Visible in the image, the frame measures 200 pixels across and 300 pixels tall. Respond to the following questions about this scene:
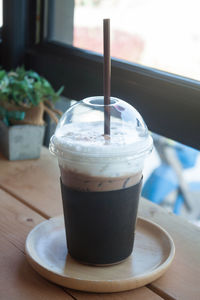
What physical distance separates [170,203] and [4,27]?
1.71 m

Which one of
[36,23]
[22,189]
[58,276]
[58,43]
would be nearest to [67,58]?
[58,43]

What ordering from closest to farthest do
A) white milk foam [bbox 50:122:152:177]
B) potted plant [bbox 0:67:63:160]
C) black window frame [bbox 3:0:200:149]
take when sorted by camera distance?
white milk foam [bbox 50:122:152:177], black window frame [bbox 3:0:200:149], potted plant [bbox 0:67:63:160]

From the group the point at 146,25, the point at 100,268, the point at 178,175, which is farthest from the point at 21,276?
the point at 178,175

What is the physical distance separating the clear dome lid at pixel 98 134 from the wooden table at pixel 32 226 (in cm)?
22

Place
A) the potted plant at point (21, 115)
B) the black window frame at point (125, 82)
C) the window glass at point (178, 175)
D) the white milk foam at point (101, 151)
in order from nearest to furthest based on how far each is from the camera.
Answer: the white milk foam at point (101, 151)
the black window frame at point (125, 82)
the potted plant at point (21, 115)
the window glass at point (178, 175)

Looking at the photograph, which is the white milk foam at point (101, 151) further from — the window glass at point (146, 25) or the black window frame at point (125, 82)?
the window glass at point (146, 25)

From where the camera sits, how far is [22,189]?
3.67 feet

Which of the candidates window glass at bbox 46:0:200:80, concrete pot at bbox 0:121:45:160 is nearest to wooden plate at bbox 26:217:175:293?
concrete pot at bbox 0:121:45:160

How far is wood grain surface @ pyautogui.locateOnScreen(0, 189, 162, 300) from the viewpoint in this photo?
0.72 meters

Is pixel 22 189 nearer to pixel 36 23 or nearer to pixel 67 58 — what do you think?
pixel 67 58

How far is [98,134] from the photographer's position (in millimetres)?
751

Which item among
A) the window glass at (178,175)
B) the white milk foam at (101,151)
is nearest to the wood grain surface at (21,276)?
the white milk foam at (101,151)

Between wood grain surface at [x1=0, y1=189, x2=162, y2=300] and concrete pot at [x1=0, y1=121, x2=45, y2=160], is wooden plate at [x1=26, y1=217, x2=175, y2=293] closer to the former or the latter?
wood grain surface at [x1=0, y1=189, x2=162, y2=300]

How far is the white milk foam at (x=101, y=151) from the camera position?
0.70m
